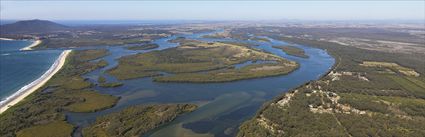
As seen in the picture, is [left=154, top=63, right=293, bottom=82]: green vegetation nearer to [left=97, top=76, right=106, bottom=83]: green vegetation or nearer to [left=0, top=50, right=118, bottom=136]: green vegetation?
[left=97, top=76, right=106, bottom=83]: green vegetation

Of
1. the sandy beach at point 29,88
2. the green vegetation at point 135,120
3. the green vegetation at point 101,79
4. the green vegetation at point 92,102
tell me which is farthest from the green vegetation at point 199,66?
the green vegetation at point 135,120

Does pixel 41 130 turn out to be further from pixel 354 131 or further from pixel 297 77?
pixel 297 77

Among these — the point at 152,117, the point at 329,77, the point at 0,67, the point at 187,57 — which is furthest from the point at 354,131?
the point at 0,67

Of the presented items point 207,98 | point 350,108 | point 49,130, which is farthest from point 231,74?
point 49,130

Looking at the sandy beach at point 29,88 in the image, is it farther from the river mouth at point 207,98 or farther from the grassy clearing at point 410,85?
the grassy clearing at point 410,85

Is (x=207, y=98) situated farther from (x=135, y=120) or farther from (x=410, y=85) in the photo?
(x=410, y=85)

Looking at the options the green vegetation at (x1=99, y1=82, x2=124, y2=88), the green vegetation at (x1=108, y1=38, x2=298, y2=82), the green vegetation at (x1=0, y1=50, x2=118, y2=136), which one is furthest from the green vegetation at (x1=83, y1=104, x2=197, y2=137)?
the green vegetation at (x1=108, y1=38, x2=298, y2=82)
